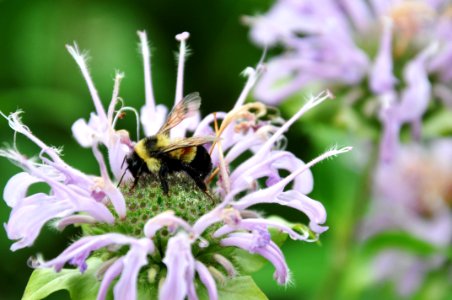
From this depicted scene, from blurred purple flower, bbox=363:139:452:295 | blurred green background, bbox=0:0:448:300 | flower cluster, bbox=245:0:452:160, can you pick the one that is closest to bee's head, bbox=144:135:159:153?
flower cluster, bbox=245:0:452:160

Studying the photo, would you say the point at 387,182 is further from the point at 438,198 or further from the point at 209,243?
the point at 209,243

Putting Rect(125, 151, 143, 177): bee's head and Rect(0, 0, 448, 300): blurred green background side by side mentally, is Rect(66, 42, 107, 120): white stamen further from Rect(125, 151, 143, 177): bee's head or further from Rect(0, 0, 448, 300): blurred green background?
Rect(0, 0, 448, 300): blurred green background

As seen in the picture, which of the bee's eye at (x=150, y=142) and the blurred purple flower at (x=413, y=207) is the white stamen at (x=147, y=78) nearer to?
the bee's eye at (x=150, y=142)

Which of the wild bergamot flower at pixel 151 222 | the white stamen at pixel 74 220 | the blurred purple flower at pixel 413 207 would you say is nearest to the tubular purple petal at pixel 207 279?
the wild bergamot flower at pixel 151 222

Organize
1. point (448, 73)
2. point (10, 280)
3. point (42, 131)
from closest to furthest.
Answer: point (448, 73) < point (10, 280) < point (42, 131)

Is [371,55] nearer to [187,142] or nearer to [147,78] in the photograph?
[147,78]

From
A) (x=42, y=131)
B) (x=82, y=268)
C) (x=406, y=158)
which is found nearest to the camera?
(x=82, y=268)

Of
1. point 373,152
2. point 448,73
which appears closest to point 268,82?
point 373,152
